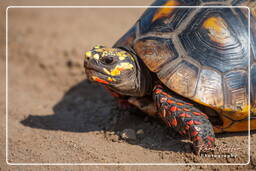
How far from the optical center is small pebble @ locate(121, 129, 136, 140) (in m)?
4.33

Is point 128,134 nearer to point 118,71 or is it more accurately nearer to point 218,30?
point 118,71

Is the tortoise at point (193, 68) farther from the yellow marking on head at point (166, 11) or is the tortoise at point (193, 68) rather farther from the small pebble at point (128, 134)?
the small pebble at point (128, 134)

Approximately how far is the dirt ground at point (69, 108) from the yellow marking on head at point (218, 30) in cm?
120

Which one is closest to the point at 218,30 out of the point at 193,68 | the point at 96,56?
the point at 193,68

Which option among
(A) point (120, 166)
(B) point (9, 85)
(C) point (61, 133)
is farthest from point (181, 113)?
(B) point (9, 85)

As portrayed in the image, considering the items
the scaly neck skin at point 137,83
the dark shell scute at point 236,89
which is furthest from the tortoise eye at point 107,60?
the dark shell scute at point 236,89

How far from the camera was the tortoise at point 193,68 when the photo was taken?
3.93 metres

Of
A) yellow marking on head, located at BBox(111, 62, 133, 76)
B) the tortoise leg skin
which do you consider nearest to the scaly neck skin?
yellow marking on head, located at BBox(111, 62, 133, 76)

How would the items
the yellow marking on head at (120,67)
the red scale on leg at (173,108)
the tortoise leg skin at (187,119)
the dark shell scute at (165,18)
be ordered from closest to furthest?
the tortoise leg skin at (187,119) → the red scale on leg at (173,108) → the yellow marking on head at (120,67) → the dark shell scute at (165,18)

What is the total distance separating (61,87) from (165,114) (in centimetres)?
303

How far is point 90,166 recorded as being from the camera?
385 centimetres

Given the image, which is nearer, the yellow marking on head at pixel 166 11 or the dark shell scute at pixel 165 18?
the dark shell scute at pixel 165 18

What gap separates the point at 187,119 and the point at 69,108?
2519 millimetres

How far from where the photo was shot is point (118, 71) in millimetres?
4277
